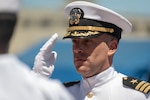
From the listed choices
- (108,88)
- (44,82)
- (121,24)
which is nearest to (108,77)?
(108,88)

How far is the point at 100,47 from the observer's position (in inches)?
111

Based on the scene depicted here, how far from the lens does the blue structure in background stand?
18.3 feet

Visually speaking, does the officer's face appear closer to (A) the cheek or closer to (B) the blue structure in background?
(A) the cheek

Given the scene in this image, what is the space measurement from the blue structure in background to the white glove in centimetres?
221

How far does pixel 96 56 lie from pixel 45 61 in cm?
27

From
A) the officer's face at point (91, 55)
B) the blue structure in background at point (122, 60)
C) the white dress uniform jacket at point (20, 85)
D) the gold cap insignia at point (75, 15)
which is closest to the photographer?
the white dress uniform jacket at point (20, 85)

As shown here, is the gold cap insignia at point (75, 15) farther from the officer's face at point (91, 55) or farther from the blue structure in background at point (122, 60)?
the blue structure in background at point (122, 60)

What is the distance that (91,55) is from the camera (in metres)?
2.78

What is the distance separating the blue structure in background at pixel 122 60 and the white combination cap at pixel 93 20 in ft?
7.05

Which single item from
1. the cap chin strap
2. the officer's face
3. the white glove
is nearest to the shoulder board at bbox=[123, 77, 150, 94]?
the officer's face

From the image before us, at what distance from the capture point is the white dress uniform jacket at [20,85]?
152cm

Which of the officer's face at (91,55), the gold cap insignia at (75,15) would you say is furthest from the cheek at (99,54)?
the gold cap insignia at (75,15)

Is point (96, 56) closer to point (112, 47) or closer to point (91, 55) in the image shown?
point (91, 55)

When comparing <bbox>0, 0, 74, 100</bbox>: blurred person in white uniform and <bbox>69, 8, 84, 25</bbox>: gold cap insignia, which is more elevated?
<bbox>0, 0, 74, 100</bbox>: blurred person in white uniform
